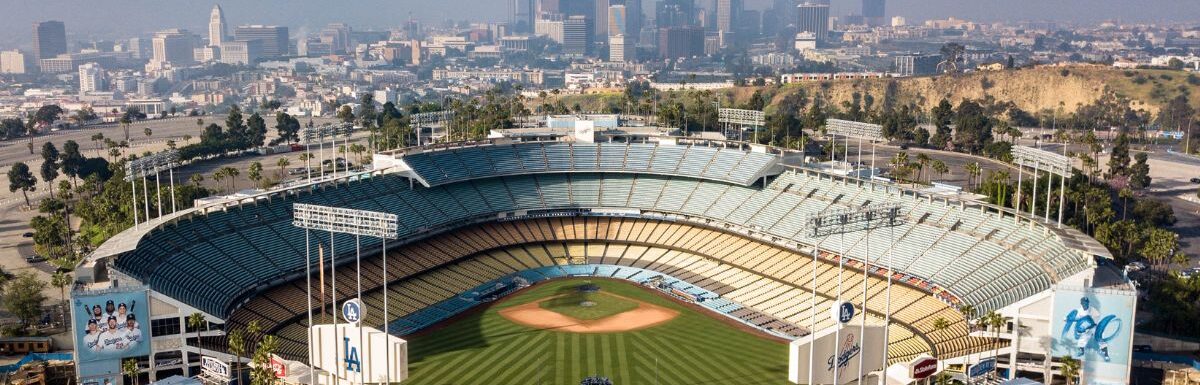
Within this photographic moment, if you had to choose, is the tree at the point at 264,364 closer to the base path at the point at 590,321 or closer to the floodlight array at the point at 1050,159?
the base path at the point at 590,321

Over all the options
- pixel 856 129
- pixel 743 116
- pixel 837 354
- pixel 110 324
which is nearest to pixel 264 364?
pixel 110 324

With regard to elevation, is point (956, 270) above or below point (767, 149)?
below

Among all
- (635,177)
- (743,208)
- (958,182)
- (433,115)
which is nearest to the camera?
(743,208)

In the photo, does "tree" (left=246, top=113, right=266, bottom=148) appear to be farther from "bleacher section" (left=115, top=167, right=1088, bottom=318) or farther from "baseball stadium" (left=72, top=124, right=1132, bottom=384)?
"bleacher section" (left=115, top=167, right=1088, bottom=318)

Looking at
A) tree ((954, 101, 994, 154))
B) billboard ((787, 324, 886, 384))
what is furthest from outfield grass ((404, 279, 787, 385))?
tree ((954, 101, 994, 154))

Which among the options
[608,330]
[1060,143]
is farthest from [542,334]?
[1060,143]

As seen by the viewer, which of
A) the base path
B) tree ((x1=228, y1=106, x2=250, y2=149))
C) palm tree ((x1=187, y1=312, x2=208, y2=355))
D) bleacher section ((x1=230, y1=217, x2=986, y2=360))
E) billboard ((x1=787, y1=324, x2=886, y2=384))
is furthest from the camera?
tree ((x1=228, y1=106, x2=250, y2=149))

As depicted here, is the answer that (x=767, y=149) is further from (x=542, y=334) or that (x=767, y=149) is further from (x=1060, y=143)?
(x=1060, y=143)
